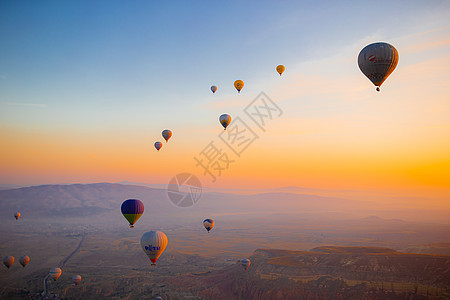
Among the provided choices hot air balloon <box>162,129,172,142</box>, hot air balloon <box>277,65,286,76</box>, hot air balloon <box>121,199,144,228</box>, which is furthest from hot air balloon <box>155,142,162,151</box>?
hot air balloon <box>277,65,286,76</box>

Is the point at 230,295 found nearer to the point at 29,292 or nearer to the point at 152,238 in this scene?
the point at 152,238

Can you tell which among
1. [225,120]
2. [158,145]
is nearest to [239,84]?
[225,120]

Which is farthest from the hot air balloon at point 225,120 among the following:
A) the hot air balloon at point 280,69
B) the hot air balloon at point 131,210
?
the hot air balloon at point 131,210

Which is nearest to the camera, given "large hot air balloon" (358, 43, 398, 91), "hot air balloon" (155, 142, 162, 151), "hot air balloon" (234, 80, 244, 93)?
"large hot air balloon" (358, 43, 398, 91)

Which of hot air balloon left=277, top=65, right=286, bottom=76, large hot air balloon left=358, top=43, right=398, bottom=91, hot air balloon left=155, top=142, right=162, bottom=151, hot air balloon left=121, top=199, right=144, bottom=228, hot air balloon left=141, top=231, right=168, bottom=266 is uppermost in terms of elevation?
hot air balloon left=277, top=65, right=286, bottom=76

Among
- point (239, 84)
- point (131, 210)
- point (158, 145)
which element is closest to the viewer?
point (131, 210)

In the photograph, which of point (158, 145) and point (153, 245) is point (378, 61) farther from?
point (158, 145)

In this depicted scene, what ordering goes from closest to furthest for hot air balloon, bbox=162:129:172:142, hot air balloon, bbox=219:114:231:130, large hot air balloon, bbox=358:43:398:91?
1. large hot air balloon, bbox=358:43:398:91
2. hot air balloon, bbox=219:114:231:130
3. hot air balloon, bbox=162:129:172:142

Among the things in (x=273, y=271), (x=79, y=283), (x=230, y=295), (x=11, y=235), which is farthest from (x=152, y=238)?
(x=11, y=235)

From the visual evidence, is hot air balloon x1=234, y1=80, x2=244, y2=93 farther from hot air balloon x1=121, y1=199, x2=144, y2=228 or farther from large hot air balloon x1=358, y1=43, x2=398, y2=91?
hot air balloon x1=121, y1=199, x2=144, y2=228
